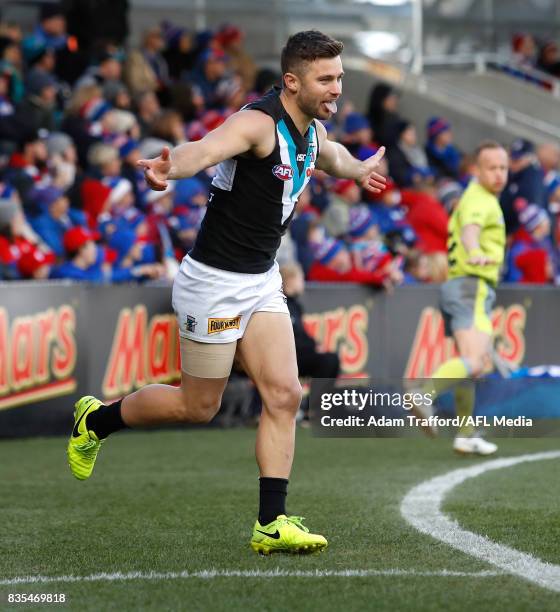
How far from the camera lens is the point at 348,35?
21203mm

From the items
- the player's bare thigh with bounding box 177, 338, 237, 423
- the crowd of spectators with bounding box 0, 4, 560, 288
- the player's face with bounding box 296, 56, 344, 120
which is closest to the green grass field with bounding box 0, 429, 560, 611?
the player's bare thigh with bounding box 177, 338, 237, 423

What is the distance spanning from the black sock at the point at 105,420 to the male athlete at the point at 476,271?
3.84m

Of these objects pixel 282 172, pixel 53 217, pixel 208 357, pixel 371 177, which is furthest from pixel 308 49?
pixel 53 217

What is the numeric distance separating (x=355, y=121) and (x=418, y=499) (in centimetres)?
1120

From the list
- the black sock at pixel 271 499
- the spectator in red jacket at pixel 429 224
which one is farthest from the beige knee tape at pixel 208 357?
the spectator in red jacket at pixel 429 224

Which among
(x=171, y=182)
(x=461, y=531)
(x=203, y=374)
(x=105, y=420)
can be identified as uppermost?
(x=203, y=374)

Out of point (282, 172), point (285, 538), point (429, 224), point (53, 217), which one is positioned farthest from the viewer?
point (429, 224)

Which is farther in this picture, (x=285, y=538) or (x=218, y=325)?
(x=218, y=325)

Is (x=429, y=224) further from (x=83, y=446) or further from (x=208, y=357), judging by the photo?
(x=208, y=357)

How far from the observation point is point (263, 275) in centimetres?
593

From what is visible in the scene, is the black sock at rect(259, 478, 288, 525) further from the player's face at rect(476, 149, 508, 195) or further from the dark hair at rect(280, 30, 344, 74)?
the player's face at rect(476, 149, 508, 195)

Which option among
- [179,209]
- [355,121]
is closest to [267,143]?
[179,209]

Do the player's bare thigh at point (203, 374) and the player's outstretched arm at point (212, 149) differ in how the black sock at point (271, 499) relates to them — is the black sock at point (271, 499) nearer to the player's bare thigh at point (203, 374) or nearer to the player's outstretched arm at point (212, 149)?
the player's bare thigh at point (203, 374)

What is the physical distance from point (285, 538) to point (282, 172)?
1502 mm
